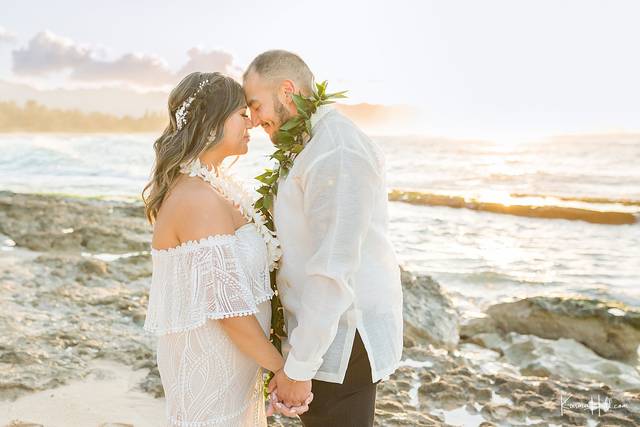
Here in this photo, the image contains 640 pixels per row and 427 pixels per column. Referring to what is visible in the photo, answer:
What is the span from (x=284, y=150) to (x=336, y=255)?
54 centimetres

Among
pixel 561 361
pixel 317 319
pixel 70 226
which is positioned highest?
pixel 317 319

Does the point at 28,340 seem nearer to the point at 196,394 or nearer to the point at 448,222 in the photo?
the point at 196,394

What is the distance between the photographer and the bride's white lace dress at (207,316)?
7.87 feet

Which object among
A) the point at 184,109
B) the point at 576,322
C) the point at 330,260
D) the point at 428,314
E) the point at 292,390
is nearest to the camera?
the point at 330,260

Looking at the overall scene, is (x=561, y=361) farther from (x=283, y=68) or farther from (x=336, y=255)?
(x=283, y=68)

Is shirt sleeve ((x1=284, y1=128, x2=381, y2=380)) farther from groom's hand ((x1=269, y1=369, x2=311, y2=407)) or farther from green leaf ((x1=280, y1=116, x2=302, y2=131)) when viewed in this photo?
green leaf ((x1=280, y1=116, x2=302, y2=131))

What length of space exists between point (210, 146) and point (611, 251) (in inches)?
456

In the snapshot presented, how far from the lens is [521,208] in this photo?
1873cm

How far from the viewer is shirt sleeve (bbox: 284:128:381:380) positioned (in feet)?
7.18

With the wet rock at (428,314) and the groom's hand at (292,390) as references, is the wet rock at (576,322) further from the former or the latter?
the groom's hand at (292,390)

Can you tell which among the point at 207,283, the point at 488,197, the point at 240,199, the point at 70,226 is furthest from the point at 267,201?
the point at 488,197

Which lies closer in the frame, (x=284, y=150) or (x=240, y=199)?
(x=284, y=150)

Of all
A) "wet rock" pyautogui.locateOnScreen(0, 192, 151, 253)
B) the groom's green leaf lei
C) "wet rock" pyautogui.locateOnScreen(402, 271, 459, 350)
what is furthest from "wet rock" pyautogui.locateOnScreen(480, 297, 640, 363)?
"wet rock" pyautogui.locateOnScreen(0, 192, 151, 253)

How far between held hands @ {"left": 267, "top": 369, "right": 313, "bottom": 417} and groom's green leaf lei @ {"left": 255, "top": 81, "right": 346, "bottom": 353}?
28 cm
